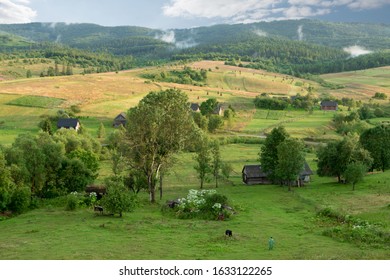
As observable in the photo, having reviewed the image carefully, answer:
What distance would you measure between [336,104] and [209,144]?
112 metres

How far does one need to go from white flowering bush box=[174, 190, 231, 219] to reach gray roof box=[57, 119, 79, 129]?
70.1 metres

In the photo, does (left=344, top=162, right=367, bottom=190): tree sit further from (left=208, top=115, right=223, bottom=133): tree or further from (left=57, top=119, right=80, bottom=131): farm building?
(left=57, top=119, right=80, bottom=131): farm building

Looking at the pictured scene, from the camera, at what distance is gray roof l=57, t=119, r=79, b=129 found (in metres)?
109

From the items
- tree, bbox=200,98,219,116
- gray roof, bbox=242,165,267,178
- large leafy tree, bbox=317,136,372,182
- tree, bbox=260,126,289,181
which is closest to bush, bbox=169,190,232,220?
tree, bbox=260,126,289,181

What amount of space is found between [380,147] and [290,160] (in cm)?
1917

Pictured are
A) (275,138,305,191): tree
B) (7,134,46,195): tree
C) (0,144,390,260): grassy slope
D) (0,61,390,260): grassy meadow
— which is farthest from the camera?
(275,138,305,191): tree

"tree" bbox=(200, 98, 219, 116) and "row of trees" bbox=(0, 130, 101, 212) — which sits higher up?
"tree" bbox=(200, 98, 219, 116)

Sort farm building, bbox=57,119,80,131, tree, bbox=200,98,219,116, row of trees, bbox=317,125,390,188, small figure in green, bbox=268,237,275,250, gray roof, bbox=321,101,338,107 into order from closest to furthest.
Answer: small figure in green, bbox=268,237,275,250 < row of trees, bbox=317,125,390,188 < farm building, bbox=57,119,80,131 < tree, bbox=200,98,219,116 < gray roof, bbox=321,101,338,107

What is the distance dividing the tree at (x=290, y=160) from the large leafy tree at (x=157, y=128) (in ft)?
52.8

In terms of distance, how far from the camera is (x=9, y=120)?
120 meters

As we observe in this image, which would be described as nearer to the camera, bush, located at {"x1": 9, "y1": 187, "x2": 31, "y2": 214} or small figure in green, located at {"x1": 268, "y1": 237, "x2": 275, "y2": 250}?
small figure in green, located at {"x1": 268, "y1": 237, "x2": 275, "y2": 250}

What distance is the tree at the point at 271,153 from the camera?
64.8 metres

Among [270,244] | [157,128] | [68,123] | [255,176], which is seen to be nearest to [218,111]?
[68,123]

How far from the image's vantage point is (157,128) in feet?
163
